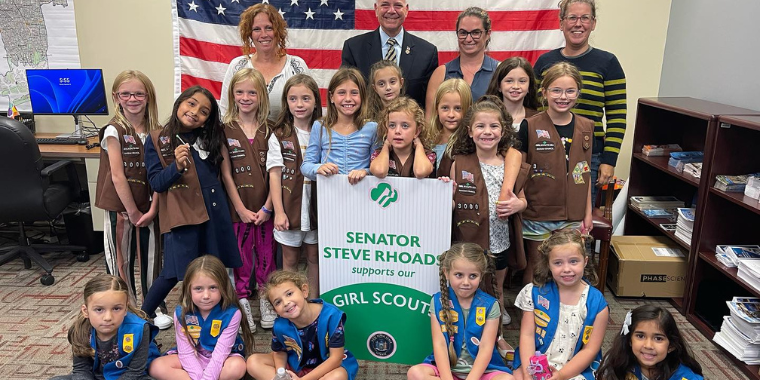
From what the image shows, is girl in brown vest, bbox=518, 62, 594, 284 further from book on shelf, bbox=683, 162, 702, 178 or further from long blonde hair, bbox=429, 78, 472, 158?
book on shelf, bbox=683, 162, 702, 178

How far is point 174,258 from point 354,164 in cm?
97

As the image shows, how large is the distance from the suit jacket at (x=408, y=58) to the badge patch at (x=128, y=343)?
1723 millimetres

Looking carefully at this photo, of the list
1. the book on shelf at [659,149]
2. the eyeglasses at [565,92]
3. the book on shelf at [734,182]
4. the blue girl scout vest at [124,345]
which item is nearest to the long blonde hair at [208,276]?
the blue girl scout vest at [124,345]

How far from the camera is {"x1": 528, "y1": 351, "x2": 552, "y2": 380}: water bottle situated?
204cm

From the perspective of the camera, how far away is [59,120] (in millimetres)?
4340

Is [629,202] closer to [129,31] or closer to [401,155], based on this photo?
[401,155]

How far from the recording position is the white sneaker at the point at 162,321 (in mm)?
2777

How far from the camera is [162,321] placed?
2.80 m

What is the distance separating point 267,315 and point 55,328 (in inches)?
42.7

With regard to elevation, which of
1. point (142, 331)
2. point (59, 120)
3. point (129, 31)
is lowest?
point (142, 331)


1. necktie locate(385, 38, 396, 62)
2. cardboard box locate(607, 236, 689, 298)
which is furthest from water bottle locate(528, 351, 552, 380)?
necktie locate(385, 38, 396, 62)

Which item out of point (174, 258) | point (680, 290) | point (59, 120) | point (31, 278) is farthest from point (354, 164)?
point (59, 120)

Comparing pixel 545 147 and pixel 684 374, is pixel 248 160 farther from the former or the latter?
pixel 684 374

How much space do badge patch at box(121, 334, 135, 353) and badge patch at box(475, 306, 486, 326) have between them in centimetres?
135
